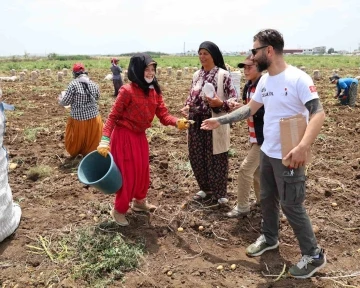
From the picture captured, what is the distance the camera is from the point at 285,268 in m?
2.97

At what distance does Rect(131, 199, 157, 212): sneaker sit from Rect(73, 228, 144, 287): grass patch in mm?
510

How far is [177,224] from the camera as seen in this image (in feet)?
12.1

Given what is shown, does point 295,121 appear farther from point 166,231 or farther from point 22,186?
point 22,186

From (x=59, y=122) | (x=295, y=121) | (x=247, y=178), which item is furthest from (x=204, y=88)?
(x=59, y=122)

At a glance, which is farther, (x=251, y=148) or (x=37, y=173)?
(x=37, y=173)

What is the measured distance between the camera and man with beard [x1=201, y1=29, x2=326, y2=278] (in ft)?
7.96

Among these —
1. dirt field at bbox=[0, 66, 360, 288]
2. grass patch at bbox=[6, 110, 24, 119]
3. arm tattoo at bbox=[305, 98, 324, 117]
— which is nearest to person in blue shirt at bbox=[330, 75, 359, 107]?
dirt field at bbox=[0, 66, 360, 288]

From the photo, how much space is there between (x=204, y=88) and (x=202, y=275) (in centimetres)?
172

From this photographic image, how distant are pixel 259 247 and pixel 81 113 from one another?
3387mm

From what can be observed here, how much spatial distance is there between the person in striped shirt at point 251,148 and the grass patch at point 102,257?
1113mm

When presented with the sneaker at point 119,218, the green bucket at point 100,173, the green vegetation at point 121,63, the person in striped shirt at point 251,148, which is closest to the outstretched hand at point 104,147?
the green bucket at point 100,173

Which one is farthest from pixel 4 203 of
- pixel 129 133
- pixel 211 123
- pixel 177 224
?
pixel 211 123

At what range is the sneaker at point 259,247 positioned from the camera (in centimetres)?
316

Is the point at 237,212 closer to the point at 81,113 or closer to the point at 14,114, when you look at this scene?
the point at 81,113
